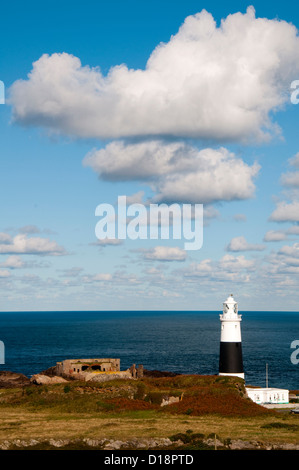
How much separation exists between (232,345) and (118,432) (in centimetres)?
2063

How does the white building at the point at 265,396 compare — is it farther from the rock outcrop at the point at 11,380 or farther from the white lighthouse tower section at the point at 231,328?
the rock outcrop at the point at 11,380

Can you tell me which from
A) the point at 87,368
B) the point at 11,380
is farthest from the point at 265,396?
the point at 11,380

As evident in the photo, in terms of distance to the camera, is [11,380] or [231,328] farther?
[11,380]

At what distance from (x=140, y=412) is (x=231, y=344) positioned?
13121mm

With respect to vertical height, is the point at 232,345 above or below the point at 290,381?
above

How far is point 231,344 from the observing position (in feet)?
187

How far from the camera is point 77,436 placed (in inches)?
1490

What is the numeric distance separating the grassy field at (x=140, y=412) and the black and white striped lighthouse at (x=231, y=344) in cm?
120

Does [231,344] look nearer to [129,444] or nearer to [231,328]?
[231,328]

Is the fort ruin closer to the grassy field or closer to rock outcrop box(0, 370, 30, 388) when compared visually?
the grassy field

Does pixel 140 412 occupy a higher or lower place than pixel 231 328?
lower

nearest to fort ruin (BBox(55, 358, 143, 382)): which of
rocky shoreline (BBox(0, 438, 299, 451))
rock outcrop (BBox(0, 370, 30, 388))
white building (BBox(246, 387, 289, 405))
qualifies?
rock outcrop (BBox(0, 370, 30, 388))
